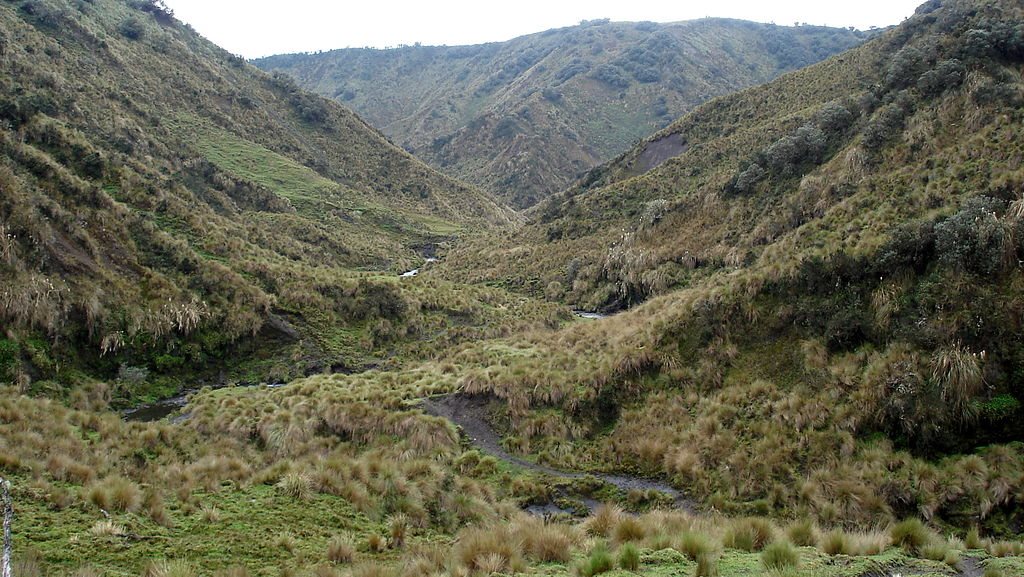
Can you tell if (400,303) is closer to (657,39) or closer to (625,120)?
(625,120)

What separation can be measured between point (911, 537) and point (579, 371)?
1125 cm

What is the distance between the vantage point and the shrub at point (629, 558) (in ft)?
22.3

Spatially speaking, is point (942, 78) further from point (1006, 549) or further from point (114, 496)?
point (114, 496)

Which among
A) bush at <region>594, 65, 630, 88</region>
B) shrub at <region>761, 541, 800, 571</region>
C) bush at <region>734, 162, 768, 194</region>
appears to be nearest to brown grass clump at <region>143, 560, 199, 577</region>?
shrub at <region>761, 541, 800, 571</region>

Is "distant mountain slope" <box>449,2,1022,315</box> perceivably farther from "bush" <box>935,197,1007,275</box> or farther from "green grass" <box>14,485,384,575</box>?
"green grass" <box>14,485,384,575</box>

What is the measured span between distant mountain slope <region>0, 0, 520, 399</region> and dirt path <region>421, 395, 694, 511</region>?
10.4 m

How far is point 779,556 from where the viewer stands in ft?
21.7

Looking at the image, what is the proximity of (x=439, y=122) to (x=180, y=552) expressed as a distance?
15431 centimetres

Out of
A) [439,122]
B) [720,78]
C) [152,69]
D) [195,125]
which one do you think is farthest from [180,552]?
[720,78]

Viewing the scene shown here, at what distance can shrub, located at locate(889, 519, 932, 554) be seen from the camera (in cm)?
757

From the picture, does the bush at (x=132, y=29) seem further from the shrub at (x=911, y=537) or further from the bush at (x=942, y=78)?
the shrub at (x=911, y=537)

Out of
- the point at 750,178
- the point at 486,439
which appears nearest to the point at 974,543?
the point at 486,439

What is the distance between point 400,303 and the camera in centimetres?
3284

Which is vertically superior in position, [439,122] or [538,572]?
[439,122]
